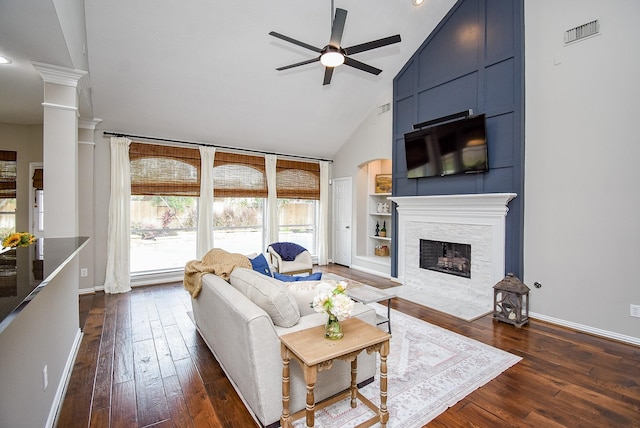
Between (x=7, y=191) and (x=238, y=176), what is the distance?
3.69 meters

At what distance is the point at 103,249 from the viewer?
4938mm

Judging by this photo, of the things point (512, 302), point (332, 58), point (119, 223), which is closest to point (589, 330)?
point (512, 302)

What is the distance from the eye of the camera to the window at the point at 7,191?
4906 millimetres

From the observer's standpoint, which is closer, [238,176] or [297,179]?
[238,176]

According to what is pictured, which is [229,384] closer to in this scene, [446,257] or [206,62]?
[446,257]

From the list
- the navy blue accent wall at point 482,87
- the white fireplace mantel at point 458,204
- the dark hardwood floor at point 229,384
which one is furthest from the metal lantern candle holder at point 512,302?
the white fireplace mantel at point 458,204

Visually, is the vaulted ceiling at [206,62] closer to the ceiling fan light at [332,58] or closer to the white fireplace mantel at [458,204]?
the ceiling fan light at [332,58]

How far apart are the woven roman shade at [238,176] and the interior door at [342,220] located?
1.81 m

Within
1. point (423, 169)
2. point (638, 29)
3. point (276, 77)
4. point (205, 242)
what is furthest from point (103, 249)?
point (638, 29)

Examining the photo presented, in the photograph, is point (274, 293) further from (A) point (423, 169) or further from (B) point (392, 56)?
(B) point (392, 56)

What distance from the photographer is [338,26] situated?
2820 mm

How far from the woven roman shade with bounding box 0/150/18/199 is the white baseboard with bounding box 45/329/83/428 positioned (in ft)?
11.6

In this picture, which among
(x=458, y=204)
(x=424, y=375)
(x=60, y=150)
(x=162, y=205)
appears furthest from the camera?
(x=162, y=205)

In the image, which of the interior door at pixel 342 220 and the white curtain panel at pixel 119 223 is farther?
the interior door at pixel 342 220
